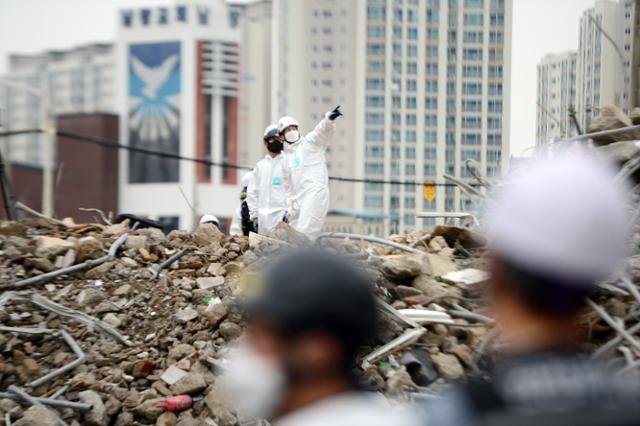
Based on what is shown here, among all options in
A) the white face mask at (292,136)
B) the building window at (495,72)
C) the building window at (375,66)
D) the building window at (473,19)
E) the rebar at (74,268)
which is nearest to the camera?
the rebar at (74,268)

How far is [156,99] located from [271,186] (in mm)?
80516

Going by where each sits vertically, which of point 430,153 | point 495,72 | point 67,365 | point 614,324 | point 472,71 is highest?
point 472,71

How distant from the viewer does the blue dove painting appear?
281 feet

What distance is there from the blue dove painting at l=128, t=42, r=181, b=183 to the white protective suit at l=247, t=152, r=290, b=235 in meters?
75.1

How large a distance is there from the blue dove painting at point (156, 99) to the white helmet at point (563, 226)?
83656mm

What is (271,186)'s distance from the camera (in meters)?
10.1

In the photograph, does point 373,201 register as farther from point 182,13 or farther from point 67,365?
point 182,13

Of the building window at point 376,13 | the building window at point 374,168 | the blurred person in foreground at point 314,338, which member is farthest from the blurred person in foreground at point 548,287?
the building window at point 374,168

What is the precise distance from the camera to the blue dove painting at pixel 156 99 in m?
85.8

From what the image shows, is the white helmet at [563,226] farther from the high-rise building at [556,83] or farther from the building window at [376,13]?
the building window at [376,13]

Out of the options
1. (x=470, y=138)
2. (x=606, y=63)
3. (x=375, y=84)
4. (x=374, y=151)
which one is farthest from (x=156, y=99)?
(x=606, y=63)

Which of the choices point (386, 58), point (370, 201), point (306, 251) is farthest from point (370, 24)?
point (306, 251)

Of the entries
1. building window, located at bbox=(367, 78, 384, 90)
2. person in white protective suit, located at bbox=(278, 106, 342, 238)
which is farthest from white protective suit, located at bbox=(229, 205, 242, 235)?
building window, located at bbox=(367, 78, 384, 90)

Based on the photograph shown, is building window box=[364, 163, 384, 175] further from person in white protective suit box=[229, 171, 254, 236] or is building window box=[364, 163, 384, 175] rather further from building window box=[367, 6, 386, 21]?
person in white protective suit box=[229, 171, 254, 236]
